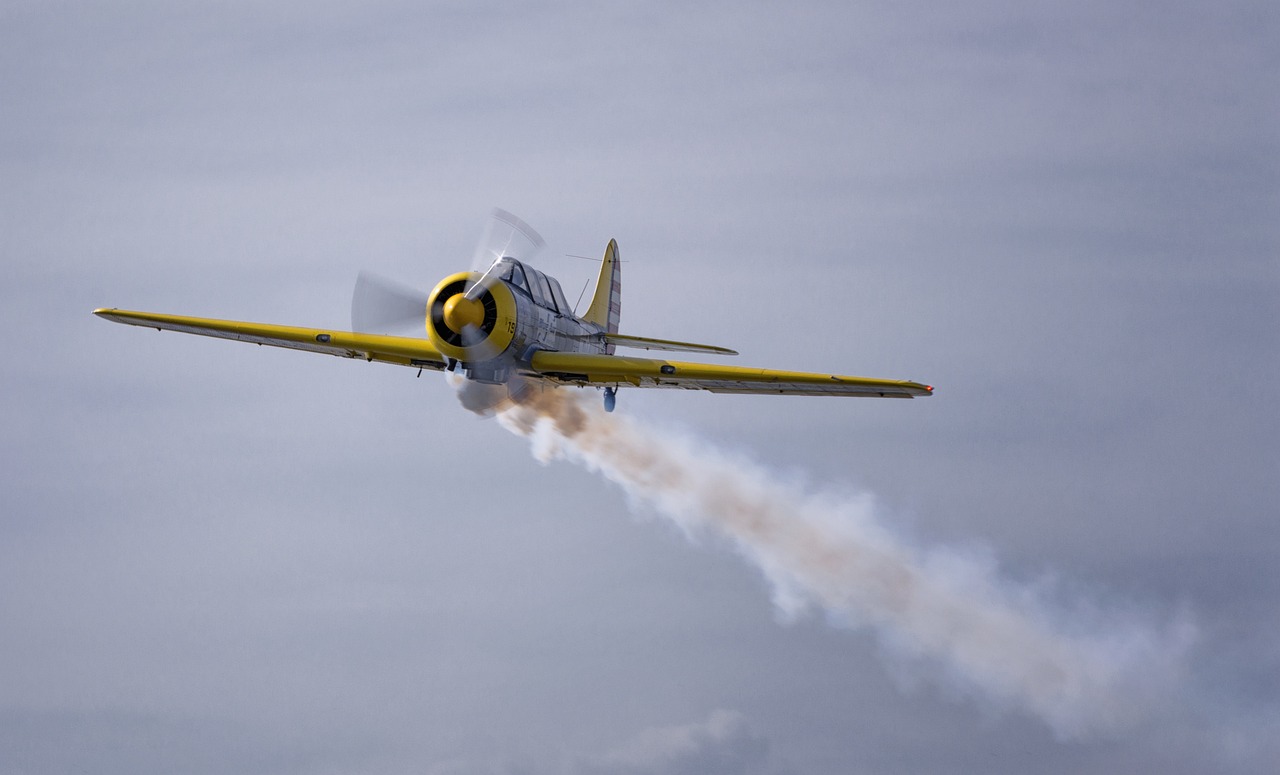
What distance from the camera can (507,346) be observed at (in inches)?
1534

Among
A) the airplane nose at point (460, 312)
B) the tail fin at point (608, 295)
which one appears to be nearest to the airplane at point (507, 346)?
the airplane nose at point (460, 312)

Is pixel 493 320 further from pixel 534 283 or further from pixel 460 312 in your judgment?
pixel 534 283

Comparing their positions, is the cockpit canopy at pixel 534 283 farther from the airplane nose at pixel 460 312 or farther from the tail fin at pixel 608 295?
the tail fin at pixel 608 295

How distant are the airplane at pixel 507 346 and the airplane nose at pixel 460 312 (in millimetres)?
23

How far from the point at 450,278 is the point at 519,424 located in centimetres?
709

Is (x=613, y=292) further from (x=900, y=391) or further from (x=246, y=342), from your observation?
(x=900, y=391)

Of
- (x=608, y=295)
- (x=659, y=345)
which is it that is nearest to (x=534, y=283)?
(x=659, y=345)

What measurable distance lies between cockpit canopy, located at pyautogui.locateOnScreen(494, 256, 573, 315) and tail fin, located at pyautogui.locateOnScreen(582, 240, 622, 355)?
11.1m

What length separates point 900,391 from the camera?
120ft

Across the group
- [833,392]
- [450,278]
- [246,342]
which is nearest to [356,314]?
[450,278]

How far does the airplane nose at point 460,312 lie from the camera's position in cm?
3797

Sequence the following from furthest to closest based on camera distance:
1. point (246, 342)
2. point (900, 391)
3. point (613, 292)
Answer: point (613, 292) → point (246, 342) → point (900, 391)

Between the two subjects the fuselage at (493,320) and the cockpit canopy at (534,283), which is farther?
the cockpit canopy at (534,283)

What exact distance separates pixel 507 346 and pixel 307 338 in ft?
20.3
